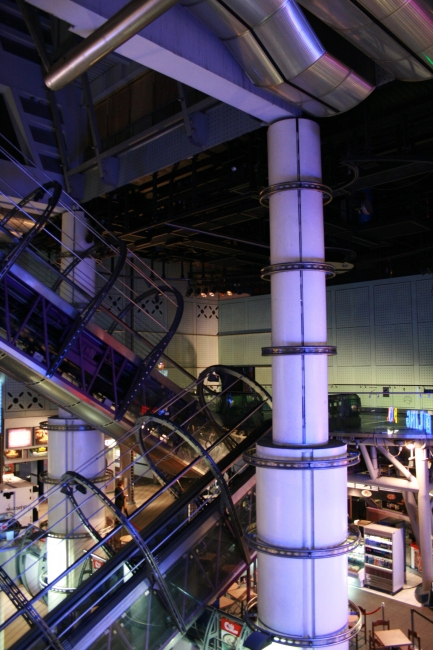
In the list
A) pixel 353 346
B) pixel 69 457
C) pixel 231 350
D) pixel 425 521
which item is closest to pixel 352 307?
pixel 353 346

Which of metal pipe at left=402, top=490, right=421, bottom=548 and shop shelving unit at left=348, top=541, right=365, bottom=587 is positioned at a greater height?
metal pipe at left=402, top=490, right=421, bottom=548

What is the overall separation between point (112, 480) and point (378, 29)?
31.0ft

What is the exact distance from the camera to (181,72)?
6137mm

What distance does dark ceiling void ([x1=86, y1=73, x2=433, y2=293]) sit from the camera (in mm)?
8531

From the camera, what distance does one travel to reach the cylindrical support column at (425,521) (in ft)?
53.7

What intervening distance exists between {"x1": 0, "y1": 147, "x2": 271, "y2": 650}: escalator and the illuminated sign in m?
4.99

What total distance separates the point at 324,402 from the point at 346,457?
739 millimetres

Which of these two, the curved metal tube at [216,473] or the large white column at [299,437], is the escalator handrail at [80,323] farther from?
the large white column at [299,437]

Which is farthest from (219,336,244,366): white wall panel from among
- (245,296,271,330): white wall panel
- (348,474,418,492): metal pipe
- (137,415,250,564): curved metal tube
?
(137,415,250,564): curved metal tube

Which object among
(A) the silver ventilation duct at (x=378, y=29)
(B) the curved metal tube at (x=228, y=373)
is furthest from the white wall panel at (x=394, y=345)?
(A) the silver ventilation duct at (x=378, y=29)

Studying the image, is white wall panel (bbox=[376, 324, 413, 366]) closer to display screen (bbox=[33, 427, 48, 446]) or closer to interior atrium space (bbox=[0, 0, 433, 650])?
interior atrium space (bbox=[0, 0, 433, 650])

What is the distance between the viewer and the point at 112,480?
37.1 ft

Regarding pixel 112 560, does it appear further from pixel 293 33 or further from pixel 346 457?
pixel 293 33

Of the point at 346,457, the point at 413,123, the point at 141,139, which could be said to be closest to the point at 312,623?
the point at 346,457
